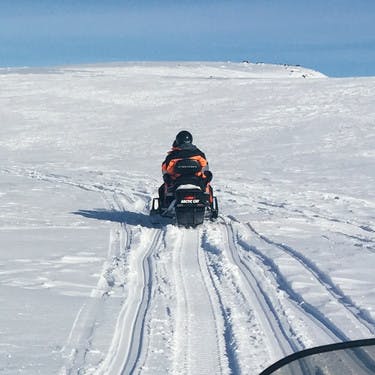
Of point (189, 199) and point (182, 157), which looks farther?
point (182, 157)

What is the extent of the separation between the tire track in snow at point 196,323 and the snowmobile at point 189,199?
2.01 m

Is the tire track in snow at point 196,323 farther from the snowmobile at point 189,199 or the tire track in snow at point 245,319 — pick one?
the snowmobile at point 189,199

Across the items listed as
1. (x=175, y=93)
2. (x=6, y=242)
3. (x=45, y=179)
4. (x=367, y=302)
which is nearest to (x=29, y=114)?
(x=175, y=93)

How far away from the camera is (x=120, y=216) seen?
482 inches

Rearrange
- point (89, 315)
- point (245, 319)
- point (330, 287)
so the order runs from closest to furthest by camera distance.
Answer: point (245, 319), point (89, 315), point (330, 287)

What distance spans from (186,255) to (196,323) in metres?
3.07

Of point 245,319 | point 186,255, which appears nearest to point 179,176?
point 186,255

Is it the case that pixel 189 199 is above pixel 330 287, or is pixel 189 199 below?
above

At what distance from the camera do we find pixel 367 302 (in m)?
6.32

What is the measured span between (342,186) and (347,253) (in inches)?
309

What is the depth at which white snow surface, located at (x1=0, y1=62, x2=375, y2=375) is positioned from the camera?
5238mm

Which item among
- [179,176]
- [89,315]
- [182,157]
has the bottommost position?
[89,315]

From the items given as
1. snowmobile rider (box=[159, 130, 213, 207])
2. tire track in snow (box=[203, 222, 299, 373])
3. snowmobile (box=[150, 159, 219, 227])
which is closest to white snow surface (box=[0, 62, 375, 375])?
tire track in snow (box=[203, 222, 299, 373])

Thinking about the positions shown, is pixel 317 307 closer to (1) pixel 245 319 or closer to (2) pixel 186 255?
(1) pixel 245 319
